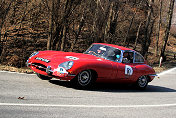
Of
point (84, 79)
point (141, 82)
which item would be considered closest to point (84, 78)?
point (84, 79)

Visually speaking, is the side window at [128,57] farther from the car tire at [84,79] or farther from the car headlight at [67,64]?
the car headlight at [67,64]

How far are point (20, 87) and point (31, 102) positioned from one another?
5.27 ft

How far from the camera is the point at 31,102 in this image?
6.18m

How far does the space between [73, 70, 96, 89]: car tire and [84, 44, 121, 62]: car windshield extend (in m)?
1.24

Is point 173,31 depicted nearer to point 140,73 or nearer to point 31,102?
point 140,73

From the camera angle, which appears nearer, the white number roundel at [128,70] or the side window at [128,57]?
the white number roundel at [128,70]

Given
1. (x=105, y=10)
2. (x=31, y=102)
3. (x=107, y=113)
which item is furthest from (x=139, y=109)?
(x=105, y=10)

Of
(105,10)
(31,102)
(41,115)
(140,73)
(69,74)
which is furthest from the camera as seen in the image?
(105,10)

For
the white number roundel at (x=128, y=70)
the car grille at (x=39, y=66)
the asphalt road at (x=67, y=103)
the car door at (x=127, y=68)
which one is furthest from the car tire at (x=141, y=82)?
the car grille at (x=39, y=66)

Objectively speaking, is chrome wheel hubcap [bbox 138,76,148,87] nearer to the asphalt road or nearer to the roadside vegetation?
the asphalt road

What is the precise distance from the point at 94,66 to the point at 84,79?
0.49 m

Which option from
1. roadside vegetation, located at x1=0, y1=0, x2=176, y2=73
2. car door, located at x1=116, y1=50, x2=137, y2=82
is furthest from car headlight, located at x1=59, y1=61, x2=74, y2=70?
roadside vegetation, located at x1=0, y1=0, x2=176, y2=73

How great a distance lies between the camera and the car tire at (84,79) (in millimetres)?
8617

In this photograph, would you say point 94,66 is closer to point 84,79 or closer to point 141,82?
point 84,79
